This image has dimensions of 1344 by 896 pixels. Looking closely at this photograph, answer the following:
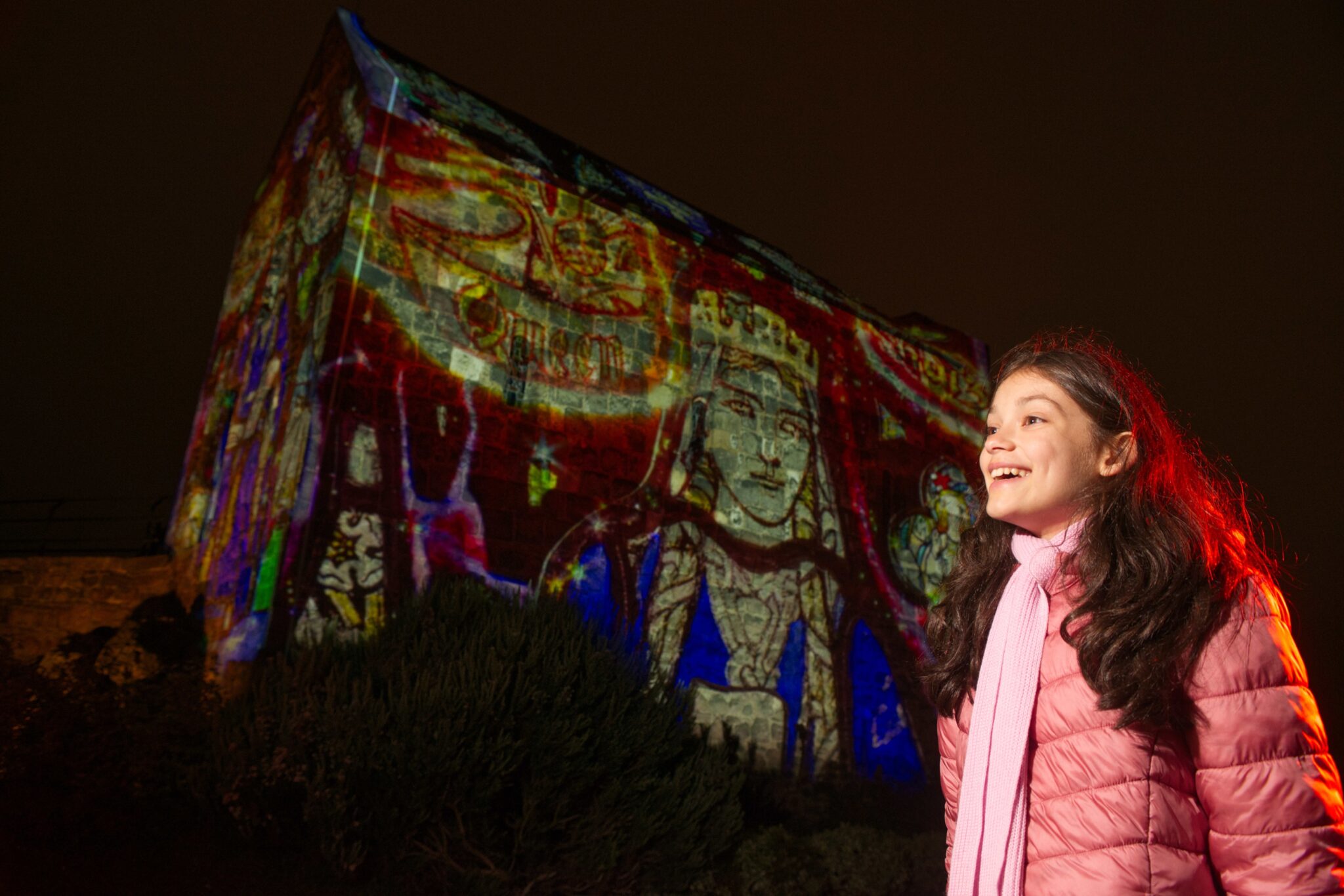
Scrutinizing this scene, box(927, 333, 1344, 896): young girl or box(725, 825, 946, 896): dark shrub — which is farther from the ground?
box(927, 333, 1344, 896): young girl

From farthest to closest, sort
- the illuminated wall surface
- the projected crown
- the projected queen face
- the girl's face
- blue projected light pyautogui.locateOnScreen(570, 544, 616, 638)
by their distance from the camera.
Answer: the projected crown → the projected queen face → blue projected light pyautogui.locateOnScreen(570, 544, 616, 638) → the illuminated wall surface → the girl's face

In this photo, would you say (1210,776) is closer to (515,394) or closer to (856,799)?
(515,394)

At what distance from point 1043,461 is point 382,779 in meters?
4.14

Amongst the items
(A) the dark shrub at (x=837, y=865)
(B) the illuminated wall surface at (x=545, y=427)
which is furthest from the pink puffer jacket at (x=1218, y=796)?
(B) the illuminated wall surface at (x=545, y=427)

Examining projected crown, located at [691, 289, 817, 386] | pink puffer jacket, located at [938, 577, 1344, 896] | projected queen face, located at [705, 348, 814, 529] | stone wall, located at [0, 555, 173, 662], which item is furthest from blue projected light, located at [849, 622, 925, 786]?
pink puffer jacket, located at [938, 577, 1344, 896]

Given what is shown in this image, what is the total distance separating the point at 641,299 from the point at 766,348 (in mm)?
1790

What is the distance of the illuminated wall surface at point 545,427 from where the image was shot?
23.0 ft

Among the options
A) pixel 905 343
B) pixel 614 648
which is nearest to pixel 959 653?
pixel 614 648

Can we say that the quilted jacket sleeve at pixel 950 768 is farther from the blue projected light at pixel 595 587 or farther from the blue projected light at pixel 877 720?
the blue projected light at pixel 877 720

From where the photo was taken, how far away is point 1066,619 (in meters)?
1.77

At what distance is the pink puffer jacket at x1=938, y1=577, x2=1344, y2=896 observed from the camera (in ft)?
4.80

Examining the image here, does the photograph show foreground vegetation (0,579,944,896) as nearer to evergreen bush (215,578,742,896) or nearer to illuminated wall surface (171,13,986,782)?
evergreen bush (215,578,742,896)

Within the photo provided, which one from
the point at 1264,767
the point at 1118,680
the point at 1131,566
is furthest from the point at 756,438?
the point at 1264,767

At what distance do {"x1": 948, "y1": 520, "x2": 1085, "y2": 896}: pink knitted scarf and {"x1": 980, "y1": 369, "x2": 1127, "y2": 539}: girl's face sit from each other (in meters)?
0.06
